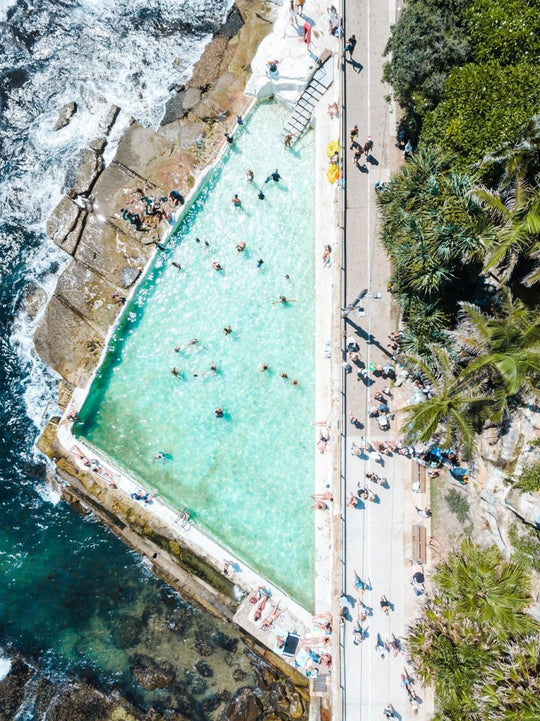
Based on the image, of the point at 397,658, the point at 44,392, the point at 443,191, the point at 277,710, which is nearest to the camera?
the point at 443,191


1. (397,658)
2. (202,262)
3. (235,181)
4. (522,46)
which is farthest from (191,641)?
(522,46)

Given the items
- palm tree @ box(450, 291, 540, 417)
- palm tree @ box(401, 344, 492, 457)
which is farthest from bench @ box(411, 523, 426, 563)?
palm tree @ box(450, 291, 540, 417)

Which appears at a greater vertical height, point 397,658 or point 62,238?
point 62,238

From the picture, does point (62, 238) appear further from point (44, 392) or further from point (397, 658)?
point (397, 658)

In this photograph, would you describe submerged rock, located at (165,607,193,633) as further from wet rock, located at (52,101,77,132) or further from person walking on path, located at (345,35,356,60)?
person walking on path, located at (345,35,356,60)

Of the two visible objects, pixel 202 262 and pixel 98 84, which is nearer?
pixel 202 262

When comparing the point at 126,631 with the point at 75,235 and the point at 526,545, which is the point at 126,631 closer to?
the point at 526,545
